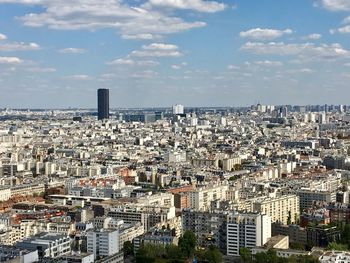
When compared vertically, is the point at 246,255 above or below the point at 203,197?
below

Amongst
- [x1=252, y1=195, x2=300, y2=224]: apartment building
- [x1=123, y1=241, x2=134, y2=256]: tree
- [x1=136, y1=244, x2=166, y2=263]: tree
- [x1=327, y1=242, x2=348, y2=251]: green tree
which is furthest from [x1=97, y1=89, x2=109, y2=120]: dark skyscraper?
[x1=327, y1=242, x2=348, y2=251]: green tree

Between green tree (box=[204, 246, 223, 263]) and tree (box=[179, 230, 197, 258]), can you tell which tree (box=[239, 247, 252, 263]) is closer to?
green tree (box=[204, 246, 223, 263])

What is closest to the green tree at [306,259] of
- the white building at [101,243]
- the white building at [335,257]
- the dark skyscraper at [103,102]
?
the white building at [335,257]

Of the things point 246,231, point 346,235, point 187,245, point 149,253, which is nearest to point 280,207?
point 346,235

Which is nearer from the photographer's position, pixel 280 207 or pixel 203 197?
pixel 280 207

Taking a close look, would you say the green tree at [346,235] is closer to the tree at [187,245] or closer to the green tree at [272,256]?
the green tree at [272,256]

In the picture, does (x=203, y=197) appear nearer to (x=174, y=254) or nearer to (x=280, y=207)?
(x=280, y=207)
